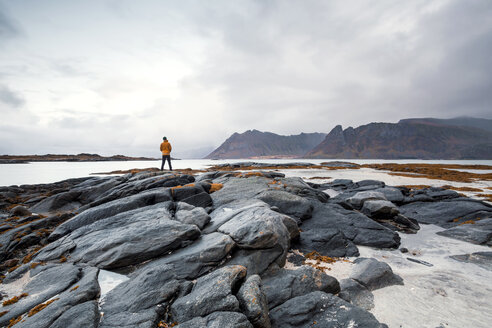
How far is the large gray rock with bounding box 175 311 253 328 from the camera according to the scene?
4.78 meters

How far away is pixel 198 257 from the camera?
8117mm

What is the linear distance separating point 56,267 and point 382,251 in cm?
1502

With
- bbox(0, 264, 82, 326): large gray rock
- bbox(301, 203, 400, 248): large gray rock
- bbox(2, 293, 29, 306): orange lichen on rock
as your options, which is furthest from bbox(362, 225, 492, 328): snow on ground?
bbox(2, 293, 29, 306): orange lichen on rock

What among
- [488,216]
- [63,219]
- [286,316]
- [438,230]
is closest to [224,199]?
[286,316]

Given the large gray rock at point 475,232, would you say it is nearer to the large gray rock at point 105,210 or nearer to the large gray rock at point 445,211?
the large gray rock at point 445,211

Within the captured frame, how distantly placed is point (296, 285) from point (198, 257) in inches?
141

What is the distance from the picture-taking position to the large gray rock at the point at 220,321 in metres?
4.78

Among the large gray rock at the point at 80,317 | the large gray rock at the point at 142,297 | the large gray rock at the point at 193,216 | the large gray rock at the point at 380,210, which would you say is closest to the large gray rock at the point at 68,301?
the large gray rock at the point at 80,317

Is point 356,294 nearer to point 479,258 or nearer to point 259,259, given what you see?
point 259,259

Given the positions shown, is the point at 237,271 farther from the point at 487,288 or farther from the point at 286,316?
the point at 487,288

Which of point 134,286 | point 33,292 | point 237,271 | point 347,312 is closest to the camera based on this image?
point 347,312

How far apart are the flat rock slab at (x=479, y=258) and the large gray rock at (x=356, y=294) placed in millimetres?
6294

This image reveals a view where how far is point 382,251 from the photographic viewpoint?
1135cm

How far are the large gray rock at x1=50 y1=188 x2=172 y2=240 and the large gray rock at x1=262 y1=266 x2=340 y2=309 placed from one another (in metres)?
10.3
